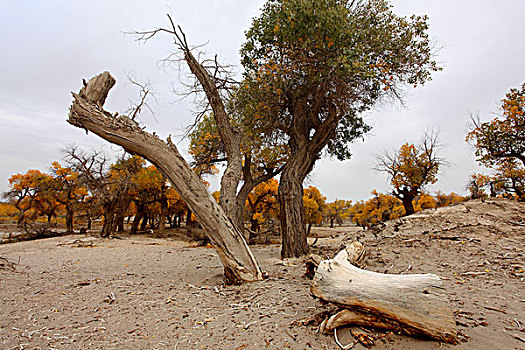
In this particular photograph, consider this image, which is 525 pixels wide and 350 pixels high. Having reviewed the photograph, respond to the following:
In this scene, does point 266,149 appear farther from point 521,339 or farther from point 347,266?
point 521,339

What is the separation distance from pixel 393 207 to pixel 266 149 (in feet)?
76.1

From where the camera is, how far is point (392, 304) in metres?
2.28

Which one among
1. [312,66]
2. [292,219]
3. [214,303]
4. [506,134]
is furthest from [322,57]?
[506,134]

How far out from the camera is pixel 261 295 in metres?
3.51

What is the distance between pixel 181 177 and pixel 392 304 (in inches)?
137

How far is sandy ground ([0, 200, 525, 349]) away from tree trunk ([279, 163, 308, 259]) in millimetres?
590

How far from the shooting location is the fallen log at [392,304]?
7.02 feet

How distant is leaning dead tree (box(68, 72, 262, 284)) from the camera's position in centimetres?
427

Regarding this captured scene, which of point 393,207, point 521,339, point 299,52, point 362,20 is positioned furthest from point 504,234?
point 393,207

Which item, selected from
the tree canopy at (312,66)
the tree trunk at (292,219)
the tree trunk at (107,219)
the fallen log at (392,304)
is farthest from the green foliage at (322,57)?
the tree trunk at (107,219)

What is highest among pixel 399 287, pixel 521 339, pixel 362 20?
pixel 362 20

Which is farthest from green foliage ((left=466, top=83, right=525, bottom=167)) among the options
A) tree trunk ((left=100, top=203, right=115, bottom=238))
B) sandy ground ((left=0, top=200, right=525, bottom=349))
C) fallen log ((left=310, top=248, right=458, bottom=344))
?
tree trunk ((left=100, top=203, right=115, bottom=238))

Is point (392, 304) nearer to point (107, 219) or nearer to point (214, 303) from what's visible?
point (214, 303)

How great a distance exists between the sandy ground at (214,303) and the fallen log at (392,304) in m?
0.10
